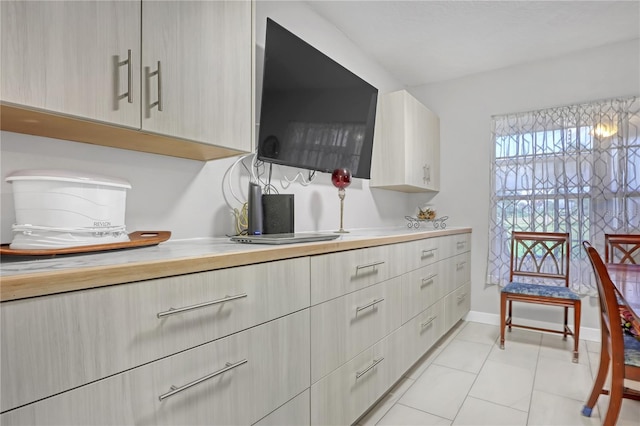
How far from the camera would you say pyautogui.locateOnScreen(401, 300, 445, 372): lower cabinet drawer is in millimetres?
2020

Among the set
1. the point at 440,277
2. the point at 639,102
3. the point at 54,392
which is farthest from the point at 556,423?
the point at 639,102

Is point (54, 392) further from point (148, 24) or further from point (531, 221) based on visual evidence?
point (531, 221)

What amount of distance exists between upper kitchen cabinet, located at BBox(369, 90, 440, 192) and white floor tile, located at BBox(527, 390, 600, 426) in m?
1.77

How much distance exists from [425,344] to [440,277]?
1.80ft

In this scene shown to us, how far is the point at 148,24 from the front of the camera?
1.04 m

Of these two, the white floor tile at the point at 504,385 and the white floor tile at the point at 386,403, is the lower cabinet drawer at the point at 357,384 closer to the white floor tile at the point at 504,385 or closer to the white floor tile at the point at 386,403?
the white floor tile at the point at 386,403

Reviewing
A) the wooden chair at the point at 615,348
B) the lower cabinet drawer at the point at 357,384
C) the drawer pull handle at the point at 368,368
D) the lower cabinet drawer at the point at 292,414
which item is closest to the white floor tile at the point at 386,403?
the lower cabinet drawer at the point at 357,384

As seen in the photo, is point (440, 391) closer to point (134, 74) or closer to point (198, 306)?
point (198, 306)

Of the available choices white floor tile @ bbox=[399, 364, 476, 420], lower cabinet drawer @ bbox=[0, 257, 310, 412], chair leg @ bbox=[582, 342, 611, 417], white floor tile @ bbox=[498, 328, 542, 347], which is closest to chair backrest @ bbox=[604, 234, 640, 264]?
white floor tile @ bbox=[498, 328, 542, 347]

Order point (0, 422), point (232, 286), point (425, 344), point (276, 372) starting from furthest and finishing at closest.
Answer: point (425, 344), point (276, 372), point (232, 286), point (0, 422)

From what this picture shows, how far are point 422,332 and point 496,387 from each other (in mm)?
536

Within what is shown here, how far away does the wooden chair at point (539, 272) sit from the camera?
2.60m

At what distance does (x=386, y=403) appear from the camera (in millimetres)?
1863

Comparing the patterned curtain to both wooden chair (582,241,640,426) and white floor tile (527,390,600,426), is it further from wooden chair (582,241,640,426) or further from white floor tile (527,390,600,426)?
wooden chair (582,241,640,426)
